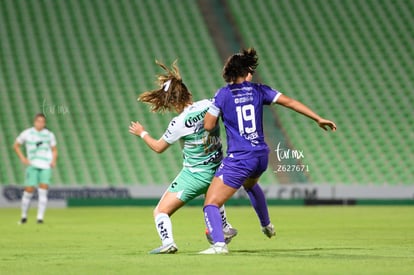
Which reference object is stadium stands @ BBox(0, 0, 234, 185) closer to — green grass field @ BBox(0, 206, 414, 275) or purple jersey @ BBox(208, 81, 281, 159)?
green grass field @ BBox(0, 206, 414, 275)

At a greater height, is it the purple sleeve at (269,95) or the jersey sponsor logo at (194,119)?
the purple sleeve at (269,95)

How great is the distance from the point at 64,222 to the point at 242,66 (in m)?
9.18

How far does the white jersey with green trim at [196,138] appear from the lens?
910 centimetres

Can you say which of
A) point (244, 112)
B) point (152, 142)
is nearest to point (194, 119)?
point (152, 142)

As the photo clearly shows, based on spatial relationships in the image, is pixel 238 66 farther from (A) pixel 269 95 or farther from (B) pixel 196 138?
(B) pixel 196 138

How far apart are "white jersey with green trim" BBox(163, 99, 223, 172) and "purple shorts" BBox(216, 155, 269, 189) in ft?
1.44

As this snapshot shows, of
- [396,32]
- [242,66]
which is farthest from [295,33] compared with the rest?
[242,66]

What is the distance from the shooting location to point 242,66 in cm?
884

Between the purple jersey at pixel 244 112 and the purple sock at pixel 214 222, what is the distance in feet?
1.87

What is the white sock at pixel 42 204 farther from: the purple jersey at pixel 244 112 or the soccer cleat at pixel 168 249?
the purple jersey at pixel 244 112

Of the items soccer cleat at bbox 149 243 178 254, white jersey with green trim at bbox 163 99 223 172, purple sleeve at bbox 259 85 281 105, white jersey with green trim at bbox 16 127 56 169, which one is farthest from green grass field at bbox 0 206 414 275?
purple sleeve at bbox 259 85 281 105

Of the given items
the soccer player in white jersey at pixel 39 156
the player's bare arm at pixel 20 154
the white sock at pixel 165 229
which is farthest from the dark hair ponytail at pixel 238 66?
the player's bare arm at pixel 20 154

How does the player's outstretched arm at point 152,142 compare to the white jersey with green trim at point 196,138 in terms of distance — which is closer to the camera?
the player's outstretched arm at point 152,142

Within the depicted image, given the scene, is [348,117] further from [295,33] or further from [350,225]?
[350,225]
